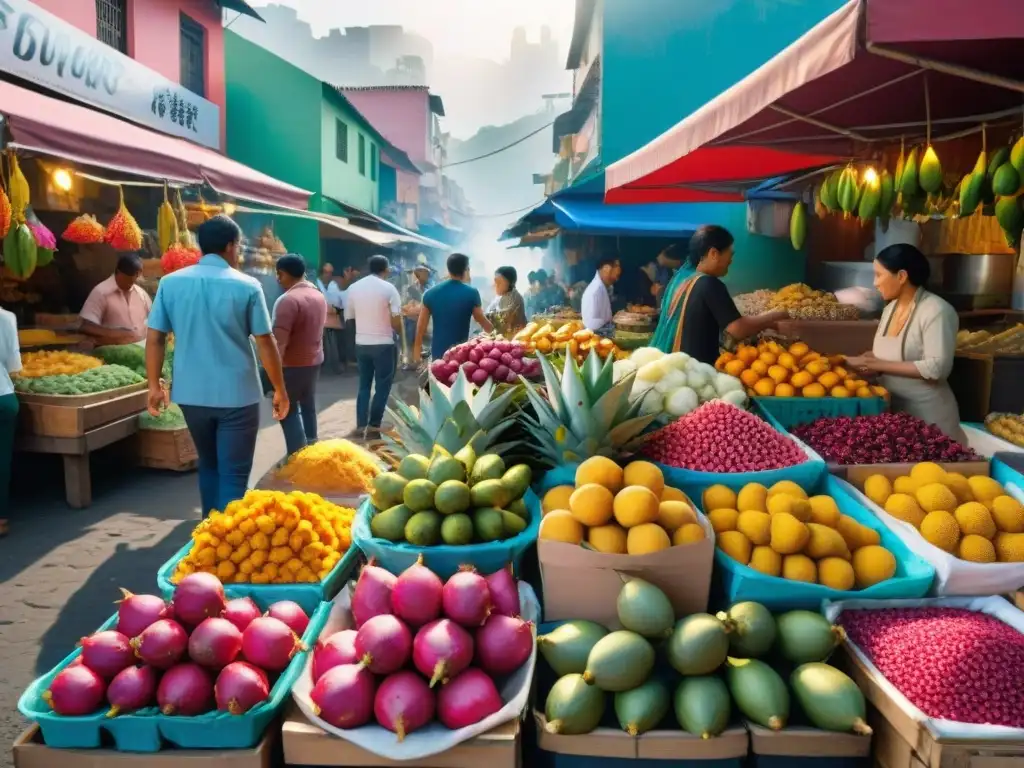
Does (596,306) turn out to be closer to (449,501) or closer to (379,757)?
(449,501)

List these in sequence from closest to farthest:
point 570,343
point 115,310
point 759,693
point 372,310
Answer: point 759,693 < point 570,343 < point 115,310 < point 372,310

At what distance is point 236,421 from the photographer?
4.86 meters

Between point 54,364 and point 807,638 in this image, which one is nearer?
point 807,638

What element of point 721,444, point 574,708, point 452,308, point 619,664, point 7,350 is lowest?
point 574,708

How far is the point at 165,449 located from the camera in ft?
24.1

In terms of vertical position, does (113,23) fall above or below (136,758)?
above

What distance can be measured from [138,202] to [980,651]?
12962 millimetres

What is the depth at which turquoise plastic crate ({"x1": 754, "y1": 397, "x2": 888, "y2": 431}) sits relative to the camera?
4.25 m

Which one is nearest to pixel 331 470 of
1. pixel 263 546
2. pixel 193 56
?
pixel 263 546

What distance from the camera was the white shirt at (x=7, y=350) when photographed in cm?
549

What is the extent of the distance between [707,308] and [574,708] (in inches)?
131

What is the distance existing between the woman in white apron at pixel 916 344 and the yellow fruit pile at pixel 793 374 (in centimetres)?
32

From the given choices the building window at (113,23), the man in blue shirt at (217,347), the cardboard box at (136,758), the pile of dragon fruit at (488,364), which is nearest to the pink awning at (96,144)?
the man in blue shirt at (217,347)

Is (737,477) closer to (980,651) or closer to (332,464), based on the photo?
(980,651)
